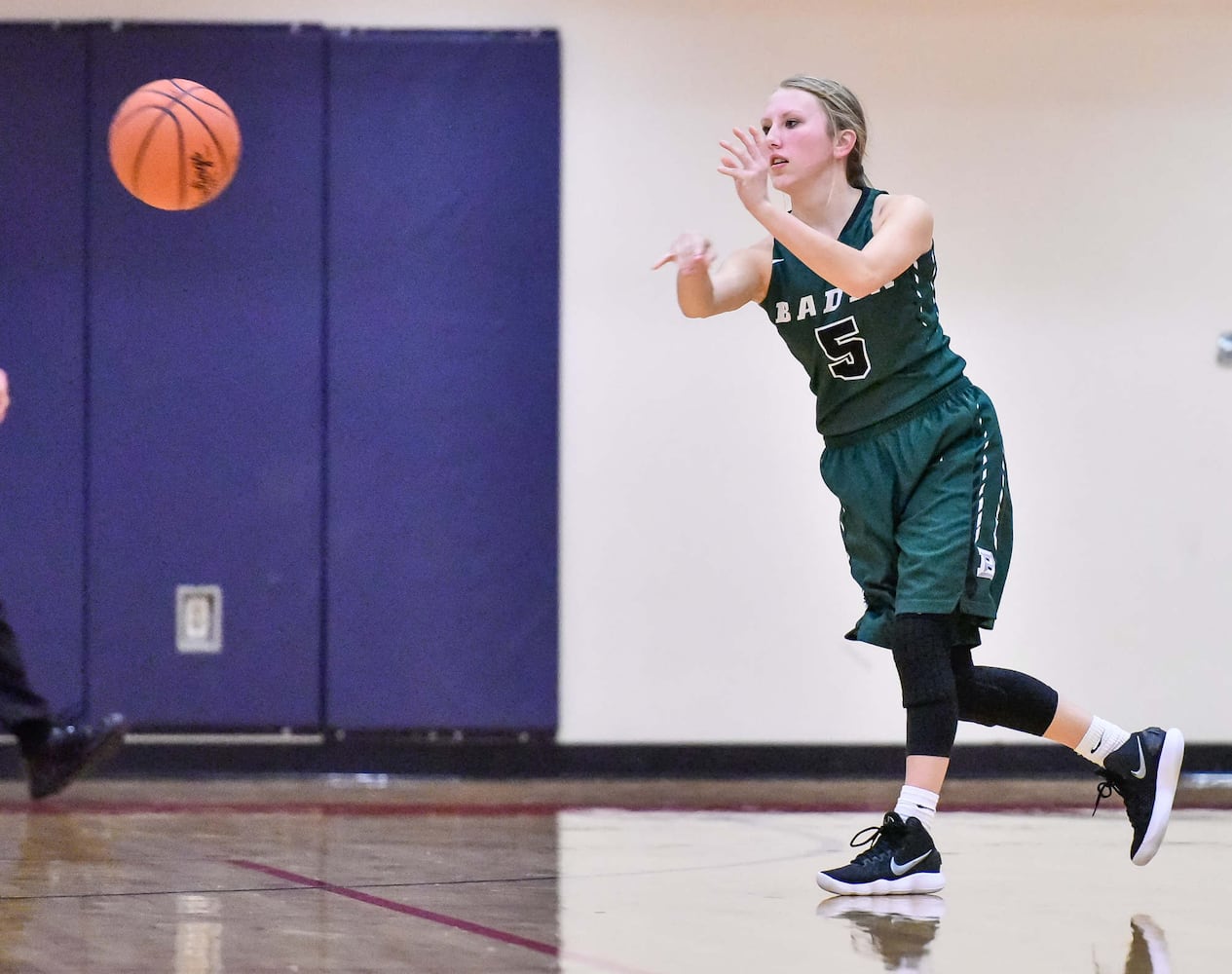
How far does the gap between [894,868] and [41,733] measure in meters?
2.20

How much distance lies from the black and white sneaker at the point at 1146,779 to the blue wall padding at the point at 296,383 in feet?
8.20

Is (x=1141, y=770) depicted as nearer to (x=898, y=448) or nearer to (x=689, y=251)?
(x=898, y=448)

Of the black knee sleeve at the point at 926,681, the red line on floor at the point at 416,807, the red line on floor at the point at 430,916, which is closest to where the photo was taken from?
the red line on floor at the point at 430,916

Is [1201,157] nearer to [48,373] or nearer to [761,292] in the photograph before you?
[761,292]

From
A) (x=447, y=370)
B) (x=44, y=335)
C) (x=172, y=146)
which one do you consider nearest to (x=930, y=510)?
(x=172, y=146)

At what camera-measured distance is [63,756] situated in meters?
4.10

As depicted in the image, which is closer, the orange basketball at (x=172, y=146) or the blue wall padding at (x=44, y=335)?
the orange basketball at (x=172, y=146)

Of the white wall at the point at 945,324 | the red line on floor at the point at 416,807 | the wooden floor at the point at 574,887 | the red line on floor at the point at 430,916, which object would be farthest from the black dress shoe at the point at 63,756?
the white wall at the point at 945,324

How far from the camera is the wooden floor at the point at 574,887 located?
2.40 metres

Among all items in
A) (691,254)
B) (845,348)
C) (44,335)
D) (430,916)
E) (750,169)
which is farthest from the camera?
(44,335)

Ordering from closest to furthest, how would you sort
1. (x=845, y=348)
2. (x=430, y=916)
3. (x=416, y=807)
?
1. (x=430, y=916)
2. (x=845, y=348)
3. (x=416, y=807)

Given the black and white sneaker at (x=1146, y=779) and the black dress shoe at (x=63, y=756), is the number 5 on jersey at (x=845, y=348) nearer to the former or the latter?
the black and white sneaker at (x=1146, y=779)

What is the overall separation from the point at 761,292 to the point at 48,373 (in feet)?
9.94

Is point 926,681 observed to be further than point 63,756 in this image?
No
